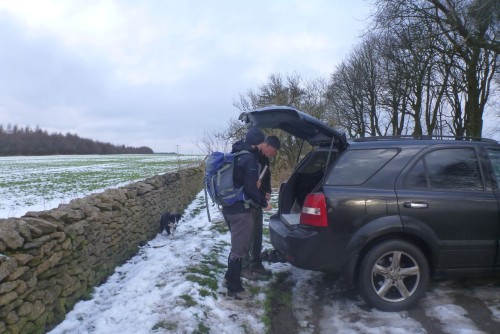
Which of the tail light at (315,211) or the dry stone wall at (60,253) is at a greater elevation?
the tail light at (315,211)

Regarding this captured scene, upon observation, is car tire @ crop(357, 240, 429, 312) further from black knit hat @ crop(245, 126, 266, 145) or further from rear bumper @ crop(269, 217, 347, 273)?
black knit hat @ crop(245, 126, 266, 145)

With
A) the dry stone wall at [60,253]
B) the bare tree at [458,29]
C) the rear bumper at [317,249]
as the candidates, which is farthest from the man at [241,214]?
the bare tree at [458,29]

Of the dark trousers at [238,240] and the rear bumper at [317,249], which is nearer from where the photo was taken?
the rear bumper at [317,249]

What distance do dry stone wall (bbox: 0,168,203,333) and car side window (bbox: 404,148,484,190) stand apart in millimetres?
3492

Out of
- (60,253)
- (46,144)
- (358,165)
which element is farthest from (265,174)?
(46,144)

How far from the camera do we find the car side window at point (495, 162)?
4.38 metres

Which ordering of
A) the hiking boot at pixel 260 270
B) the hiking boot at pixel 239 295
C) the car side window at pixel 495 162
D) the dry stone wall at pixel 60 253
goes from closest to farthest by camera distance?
the dry stone wall at pixel 60 253 < the car side window at pixel 495 162 < the hiking boot at pixel 239 295 < the hiking boot at pixel 260 270

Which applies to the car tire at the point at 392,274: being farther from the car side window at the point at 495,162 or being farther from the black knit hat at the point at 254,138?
the black knit hat at the point at 254,138

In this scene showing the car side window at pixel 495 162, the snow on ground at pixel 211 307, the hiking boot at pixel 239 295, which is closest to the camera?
the snow on ground at pixel 211 307

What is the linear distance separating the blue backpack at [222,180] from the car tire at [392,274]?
1.45 metres

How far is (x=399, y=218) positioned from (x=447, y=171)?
84 cm

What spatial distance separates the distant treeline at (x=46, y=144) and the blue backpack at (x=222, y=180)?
96640 mm

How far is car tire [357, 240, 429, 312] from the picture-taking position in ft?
13.2

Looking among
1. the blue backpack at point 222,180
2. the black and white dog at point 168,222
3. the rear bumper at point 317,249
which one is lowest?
the black and white dog at point 168,222
